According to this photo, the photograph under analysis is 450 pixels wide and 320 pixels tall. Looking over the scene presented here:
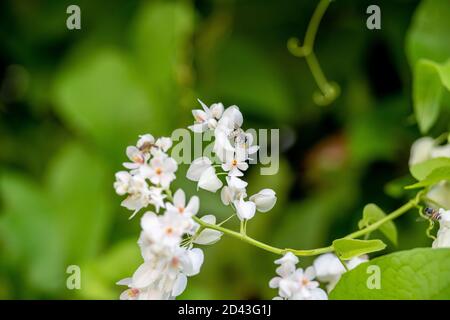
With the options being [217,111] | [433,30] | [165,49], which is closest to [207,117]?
[217,111]

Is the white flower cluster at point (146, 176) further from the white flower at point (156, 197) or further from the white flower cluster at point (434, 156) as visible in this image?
the white flower cluster at point (434, 156)

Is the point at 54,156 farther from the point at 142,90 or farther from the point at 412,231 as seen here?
the point at 412,231

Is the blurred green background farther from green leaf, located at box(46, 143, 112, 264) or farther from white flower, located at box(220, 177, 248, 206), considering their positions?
white flower, located at box(220, 177, 248, 206)

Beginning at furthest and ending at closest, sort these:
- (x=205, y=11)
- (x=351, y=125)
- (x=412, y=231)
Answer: (x=205, y=11) → (x=351, y=125) → (x=412, y=231)

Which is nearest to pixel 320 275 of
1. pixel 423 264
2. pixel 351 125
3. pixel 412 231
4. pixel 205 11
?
pixel 423 264

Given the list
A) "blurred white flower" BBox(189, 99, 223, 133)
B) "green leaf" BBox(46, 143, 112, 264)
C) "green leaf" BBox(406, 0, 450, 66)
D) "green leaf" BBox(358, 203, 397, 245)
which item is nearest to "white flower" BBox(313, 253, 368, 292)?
"green leaf" BBox(358, 203, 397, 245)

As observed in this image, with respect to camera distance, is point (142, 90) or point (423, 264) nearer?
point (423, 264)

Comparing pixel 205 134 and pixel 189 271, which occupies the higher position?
pixel 205 134
